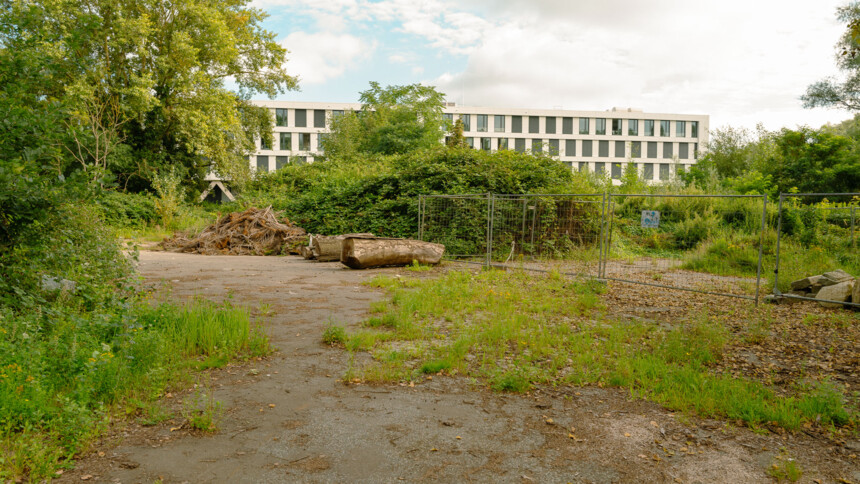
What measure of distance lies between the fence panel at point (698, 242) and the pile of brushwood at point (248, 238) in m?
11.5

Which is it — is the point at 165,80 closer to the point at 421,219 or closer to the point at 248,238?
the point at 248,238

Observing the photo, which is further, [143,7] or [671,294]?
[143,7]

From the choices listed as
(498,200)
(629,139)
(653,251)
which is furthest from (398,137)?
(629,139)

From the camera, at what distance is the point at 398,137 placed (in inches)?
1551

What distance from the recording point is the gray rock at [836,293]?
938 centimetres

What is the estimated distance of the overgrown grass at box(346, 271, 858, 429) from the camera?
470cm

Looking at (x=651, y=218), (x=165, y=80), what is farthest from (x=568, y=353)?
(x=165, y=80)

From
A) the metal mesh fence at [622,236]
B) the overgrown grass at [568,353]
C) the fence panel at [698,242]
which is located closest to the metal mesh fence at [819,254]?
the fence panel at [698,242]

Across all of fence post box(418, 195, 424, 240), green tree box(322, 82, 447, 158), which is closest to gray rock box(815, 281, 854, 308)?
fence post box(418, 195, 424, 240)

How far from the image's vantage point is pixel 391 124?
1606 inches

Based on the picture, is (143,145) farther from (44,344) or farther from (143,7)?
(44,344)

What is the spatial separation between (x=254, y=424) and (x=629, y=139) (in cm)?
7869

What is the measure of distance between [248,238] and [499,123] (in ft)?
198

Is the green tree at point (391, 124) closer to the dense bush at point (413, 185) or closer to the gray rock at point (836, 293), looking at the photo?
the dense bush at point (413, 185)
